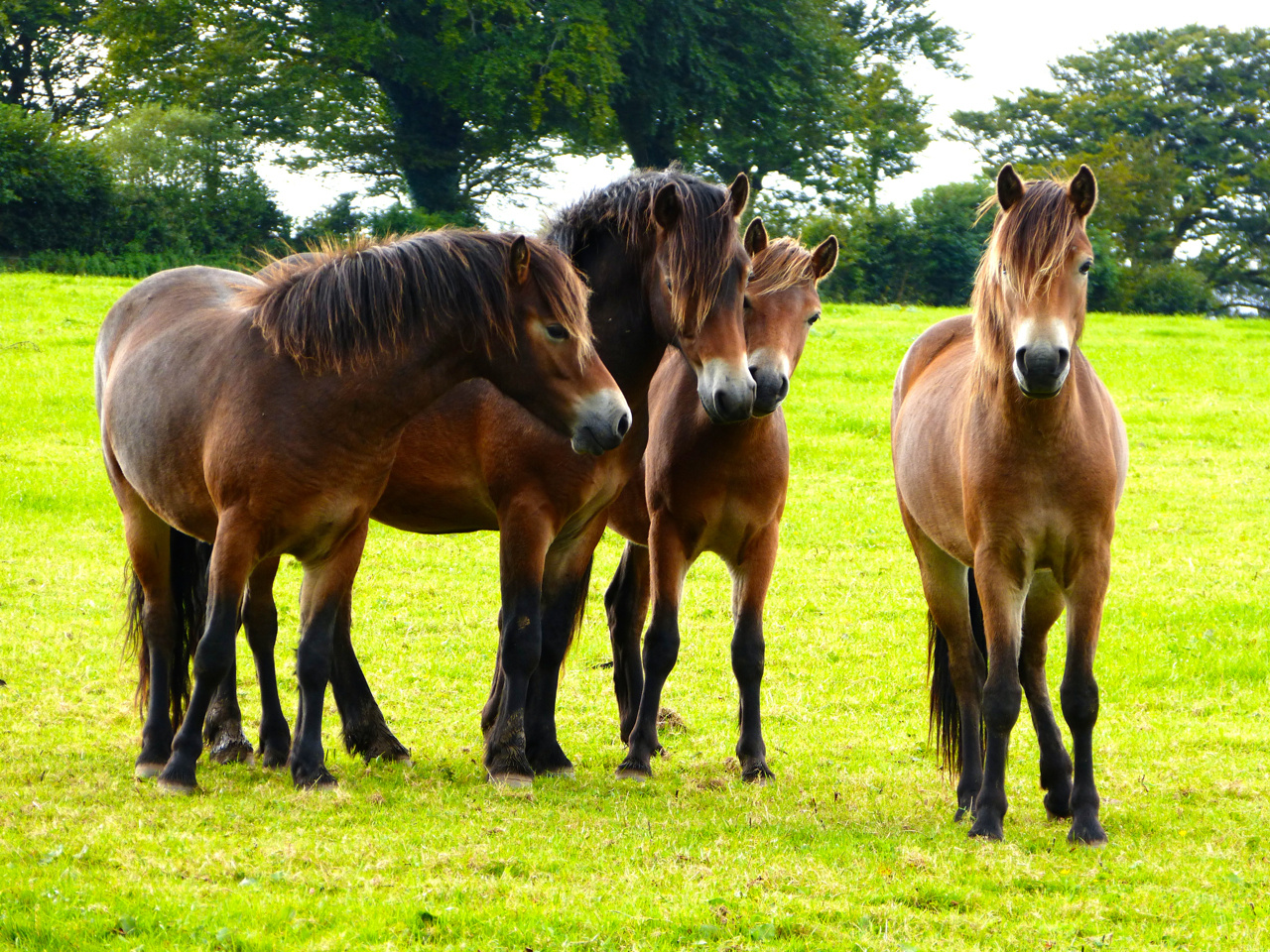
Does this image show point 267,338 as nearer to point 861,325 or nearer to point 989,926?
point 989,926

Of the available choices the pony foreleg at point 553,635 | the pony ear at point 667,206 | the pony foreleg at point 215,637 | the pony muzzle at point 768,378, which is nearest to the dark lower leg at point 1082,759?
the pony muzzle at point 768,378

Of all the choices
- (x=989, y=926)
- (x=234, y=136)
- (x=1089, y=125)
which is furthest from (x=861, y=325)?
(x=1089, y=125)

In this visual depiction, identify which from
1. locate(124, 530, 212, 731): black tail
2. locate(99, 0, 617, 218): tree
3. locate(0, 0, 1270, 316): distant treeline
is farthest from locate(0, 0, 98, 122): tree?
locate(124, 530, 212, 731): black tail

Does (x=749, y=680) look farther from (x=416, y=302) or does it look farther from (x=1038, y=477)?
(x=416, y=302)

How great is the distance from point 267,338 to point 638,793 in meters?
2.69

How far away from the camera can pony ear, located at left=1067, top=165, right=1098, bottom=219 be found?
4945mm

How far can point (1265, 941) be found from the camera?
399 centimetres

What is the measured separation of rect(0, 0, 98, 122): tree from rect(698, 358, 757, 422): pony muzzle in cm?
4233

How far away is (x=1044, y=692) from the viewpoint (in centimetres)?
562

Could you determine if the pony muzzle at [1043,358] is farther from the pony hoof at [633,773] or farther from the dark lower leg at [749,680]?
the pony hoof at [633,773]

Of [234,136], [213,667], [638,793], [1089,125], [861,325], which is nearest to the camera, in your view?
[213,667]

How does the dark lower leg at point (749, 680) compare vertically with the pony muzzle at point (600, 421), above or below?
below

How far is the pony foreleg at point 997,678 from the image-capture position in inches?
201

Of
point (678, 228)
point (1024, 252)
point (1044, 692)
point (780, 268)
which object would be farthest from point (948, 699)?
point (678, 228)
